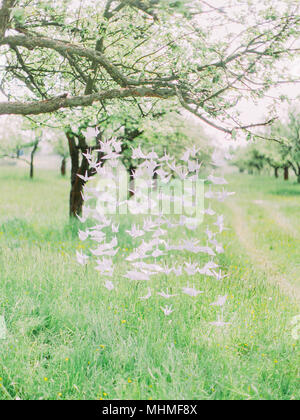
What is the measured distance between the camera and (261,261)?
8.74 m

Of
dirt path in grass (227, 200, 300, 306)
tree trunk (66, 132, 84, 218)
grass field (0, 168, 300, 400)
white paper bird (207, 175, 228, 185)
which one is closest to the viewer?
grass field (0, 168, 300, 400)

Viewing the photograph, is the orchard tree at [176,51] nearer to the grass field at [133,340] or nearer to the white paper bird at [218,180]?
the white paper bird at [218,180]

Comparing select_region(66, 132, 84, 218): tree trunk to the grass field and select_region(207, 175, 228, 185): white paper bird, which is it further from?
select_region(207, 175, 228, 185): white paper bird

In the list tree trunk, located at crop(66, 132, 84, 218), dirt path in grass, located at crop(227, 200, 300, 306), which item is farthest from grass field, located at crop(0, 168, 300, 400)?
tree trunk, located at crop(66, 132, 84, 218)

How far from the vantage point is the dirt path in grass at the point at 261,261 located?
6540 millimetres

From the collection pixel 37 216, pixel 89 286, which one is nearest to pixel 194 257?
pixel 89 286

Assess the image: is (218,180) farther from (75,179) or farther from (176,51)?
(75,179)

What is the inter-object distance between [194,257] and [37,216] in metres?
7.00

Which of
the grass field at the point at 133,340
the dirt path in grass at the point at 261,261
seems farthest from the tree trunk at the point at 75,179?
the dirt path in grass at the point at 261,261

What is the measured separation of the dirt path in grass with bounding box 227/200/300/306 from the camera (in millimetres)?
6540

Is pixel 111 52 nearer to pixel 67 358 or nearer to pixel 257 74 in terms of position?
pixel 257 74

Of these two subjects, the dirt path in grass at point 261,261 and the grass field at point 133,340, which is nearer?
the grass field at point 133,340
